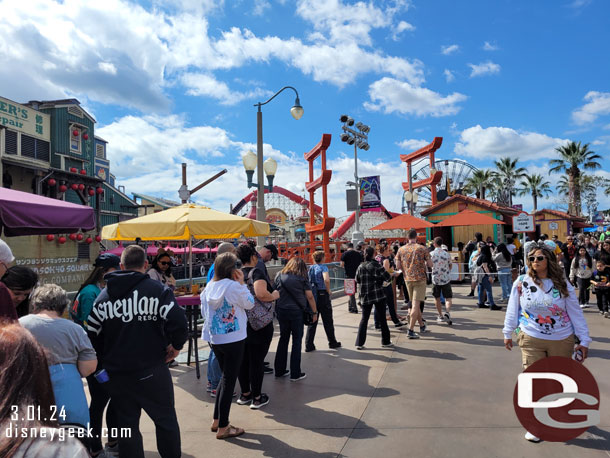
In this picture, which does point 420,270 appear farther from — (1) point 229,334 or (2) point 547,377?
(1) point 229,334

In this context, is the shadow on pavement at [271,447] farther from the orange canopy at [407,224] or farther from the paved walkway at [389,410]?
the orange canopy at [407,224]

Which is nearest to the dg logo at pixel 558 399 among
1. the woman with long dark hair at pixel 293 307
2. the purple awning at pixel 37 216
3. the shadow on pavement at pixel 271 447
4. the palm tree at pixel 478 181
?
the shadow on pavement at pixel 271 447

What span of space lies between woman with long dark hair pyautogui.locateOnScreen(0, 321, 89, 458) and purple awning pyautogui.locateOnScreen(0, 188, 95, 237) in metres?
3.77

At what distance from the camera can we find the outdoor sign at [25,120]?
18750mm

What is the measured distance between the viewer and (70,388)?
2.40 metres

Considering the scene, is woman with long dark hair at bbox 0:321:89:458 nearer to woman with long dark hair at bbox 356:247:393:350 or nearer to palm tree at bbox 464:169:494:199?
woman with long dark hair at bbox 356:247:393:350

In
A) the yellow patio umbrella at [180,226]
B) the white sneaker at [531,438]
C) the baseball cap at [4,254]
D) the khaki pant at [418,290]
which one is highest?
the yellow patio umbrella at [180,226]

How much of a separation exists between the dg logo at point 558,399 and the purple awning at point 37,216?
17.2 feet

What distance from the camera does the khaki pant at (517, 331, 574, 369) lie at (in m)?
3.58

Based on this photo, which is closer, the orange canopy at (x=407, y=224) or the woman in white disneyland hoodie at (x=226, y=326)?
the woman in white disneyland hoodie at (x=226, y=326)

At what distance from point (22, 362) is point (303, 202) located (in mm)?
58663

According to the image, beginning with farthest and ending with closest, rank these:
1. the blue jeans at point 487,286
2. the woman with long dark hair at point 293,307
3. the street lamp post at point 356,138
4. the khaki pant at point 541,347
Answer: the street lamp post at point 356,138
the blue jeans at point 487,286
the woman with long dark hair at point 293,307
the khaki pant at point 541,347

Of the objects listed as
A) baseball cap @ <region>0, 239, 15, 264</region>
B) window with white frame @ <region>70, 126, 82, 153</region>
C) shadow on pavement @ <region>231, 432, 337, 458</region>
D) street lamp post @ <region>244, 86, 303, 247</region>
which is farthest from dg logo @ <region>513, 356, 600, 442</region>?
window with white frame @ <region>70, 126, 82, 153</region>

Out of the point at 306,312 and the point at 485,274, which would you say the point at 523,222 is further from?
the point at 306,312
